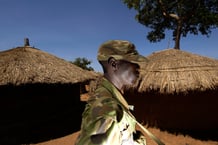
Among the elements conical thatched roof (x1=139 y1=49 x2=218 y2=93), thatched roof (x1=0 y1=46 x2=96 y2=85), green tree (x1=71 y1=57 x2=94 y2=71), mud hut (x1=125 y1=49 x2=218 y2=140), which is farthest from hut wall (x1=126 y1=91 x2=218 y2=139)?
green tree (x1=71 y1=57 x2=94 y2=71)

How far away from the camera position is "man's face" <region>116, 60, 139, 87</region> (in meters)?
1.54

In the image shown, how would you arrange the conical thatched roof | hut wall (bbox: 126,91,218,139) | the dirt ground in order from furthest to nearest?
hut wall (bbox: 126,91,218,139), the conical thatched roof, the dirt ground

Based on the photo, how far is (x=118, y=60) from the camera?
151 centimetres

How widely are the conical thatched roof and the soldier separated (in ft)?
21.7

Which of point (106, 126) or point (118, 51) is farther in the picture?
point (118, 51)

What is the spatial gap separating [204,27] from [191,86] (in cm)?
1132

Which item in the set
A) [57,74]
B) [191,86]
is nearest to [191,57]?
[191,86]

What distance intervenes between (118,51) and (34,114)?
9317 millimetres

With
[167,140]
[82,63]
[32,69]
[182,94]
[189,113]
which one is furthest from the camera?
[82,63]

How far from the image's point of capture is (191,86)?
7672 mm

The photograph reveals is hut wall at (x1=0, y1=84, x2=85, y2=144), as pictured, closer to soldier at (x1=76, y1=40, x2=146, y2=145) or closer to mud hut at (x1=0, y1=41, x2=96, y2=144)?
mud hut at (x1=0, y1=41, x2=96, y2=144)

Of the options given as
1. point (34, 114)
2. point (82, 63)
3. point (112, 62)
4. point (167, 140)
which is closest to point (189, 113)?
point (167, 140)

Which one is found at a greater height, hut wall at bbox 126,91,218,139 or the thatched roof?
the thatched roof

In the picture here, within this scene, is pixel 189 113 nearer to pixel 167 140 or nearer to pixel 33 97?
pixel 167 140
